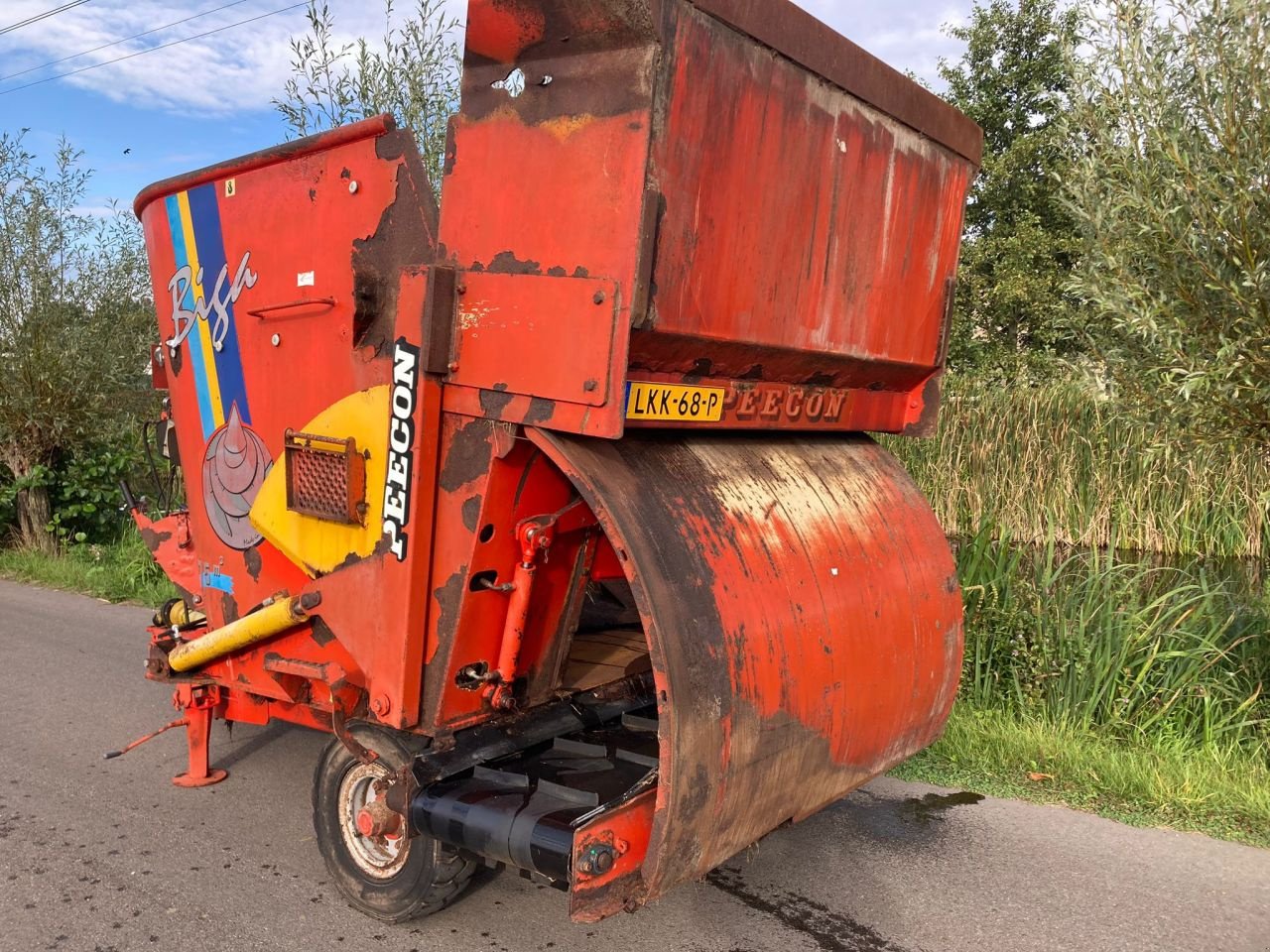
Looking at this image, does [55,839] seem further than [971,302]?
No

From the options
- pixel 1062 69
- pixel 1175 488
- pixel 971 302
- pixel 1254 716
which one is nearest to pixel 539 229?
pixel 1062 69

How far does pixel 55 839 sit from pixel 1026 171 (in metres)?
15.4

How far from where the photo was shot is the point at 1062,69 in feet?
17.7

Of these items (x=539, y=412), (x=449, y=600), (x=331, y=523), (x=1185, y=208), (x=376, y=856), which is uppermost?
(x=1185, y=208)

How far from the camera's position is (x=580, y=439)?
297 centimetres

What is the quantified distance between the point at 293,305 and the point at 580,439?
1.36 meters

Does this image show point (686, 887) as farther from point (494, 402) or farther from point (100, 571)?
point (100, 571)

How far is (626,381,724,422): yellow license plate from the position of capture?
293 centimetres

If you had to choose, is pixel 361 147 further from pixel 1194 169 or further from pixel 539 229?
pixel 1194 169

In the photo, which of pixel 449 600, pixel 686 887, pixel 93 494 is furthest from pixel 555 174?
pixel 93 494

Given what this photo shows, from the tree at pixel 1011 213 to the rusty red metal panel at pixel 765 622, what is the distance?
11.2 m

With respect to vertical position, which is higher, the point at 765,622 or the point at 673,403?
the point at 673,403

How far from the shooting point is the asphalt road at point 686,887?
351 cm

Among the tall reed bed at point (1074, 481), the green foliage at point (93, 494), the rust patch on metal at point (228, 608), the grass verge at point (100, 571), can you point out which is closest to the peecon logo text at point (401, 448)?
the rust patch on metal at point (228, 608)
